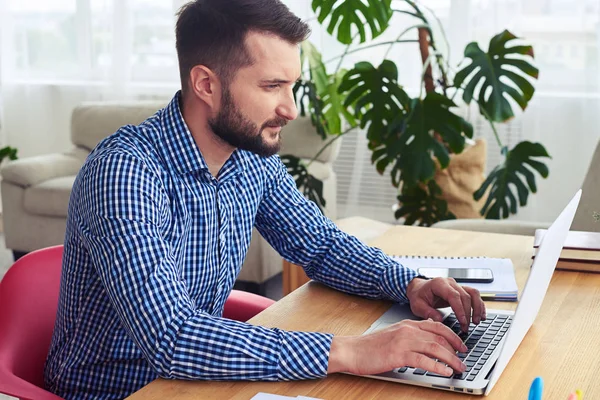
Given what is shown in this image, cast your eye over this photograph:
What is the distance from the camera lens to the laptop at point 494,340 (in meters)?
1.09

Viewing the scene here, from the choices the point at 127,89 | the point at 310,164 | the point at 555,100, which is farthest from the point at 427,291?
the point at 127,89

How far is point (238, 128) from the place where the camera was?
4.68ft

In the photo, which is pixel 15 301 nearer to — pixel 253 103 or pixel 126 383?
pixel 126 383

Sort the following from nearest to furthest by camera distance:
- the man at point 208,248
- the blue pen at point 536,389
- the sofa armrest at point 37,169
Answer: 1. the blue pen at point 536,389
2. the man at point 208,248
3. the sofa armrest at point 37,169

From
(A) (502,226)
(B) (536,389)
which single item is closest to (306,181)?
(A) (502,226)

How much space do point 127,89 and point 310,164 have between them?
1859 mm

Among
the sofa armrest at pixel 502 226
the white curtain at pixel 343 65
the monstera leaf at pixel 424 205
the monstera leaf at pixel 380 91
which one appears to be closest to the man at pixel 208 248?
the sofa armrest at pixel 502 226

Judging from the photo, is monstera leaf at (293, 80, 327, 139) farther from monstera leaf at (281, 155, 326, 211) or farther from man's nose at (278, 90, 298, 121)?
man's nose at (278, 90, 298, 121)

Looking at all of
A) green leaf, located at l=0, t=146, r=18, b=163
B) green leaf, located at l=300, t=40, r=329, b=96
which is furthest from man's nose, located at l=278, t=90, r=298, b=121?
green leaf, located at l=0, t=146, r=18, b=163

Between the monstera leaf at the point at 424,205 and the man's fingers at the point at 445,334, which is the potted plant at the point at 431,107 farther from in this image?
the man's fingers at the point at 445,334

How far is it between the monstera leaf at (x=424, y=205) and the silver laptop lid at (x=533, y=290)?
7.26ft

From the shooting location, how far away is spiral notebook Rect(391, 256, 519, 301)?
5.01ft

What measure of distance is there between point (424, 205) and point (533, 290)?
2.41 meters

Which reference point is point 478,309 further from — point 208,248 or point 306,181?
point 306,181
